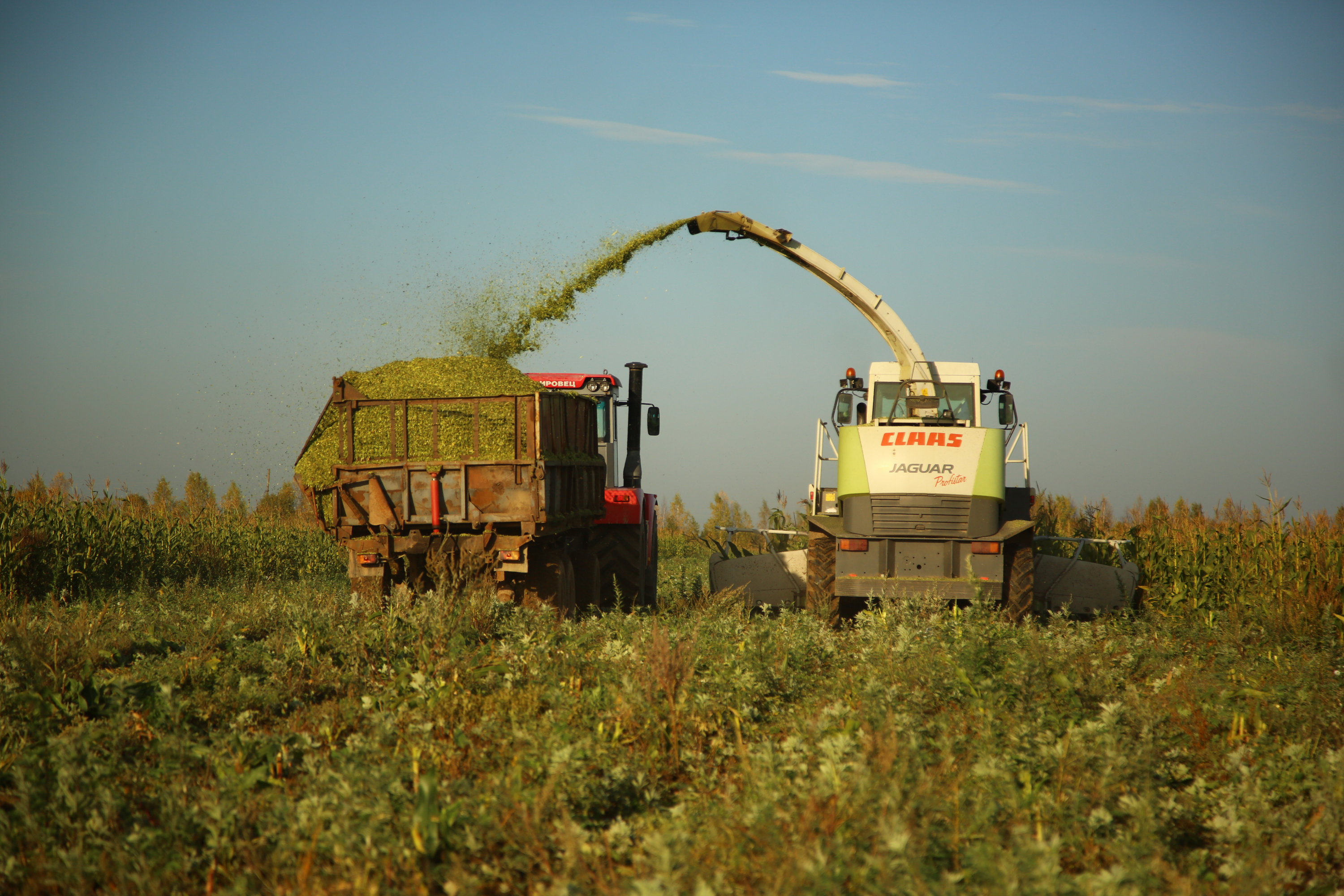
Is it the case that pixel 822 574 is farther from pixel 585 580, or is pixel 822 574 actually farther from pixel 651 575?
pixel 651 575

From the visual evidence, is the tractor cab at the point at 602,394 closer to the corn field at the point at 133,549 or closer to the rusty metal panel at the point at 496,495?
the rusty metal panel at the point at 496,495

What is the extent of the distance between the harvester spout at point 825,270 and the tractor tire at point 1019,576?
302cm

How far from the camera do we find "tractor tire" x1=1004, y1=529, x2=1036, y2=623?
9.62 meters

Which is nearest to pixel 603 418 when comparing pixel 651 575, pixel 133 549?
pixel 651 575

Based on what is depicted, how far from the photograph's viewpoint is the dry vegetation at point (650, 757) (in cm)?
366

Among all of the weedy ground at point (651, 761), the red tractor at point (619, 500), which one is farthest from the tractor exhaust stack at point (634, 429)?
the weedy ground at point (651, 761)

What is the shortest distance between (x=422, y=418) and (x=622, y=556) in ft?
11.7

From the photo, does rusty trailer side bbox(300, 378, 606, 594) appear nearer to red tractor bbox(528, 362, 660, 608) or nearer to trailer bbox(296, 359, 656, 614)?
trailer bbox(296, 359, 656, 614)

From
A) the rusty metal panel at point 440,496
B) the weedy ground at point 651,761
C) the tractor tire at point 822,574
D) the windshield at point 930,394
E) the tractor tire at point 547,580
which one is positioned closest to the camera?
the weedy ground at point 651,761

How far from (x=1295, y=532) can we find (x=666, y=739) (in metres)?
9.03

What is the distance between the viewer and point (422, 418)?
909cm

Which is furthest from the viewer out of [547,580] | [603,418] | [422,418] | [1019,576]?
[603,418]

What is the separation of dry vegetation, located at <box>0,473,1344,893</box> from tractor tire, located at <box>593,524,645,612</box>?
3.08 m

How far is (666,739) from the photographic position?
523 centimetres
